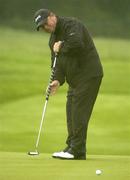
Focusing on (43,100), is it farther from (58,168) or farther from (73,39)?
(58,168)

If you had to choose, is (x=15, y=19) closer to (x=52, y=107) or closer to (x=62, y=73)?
(x=52, y=107)

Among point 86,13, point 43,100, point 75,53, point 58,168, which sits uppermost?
point 86,13

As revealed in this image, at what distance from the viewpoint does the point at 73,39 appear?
15.7 feet

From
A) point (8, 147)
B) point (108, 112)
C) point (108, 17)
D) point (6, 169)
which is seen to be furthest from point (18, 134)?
point (6, 169)

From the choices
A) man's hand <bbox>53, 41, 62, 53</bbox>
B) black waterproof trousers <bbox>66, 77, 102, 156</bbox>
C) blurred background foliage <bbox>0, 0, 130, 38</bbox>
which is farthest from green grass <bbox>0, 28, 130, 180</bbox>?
man's hand <bbox>53, 41, 62, 53</bbox>

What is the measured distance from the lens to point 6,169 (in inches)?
166

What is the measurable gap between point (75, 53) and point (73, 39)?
0.15 meters

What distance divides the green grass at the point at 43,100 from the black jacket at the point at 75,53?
224 cm

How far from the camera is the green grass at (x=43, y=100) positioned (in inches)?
289

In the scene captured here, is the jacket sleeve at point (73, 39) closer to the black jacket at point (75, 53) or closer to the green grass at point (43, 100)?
the black jacket at point (75, 53)

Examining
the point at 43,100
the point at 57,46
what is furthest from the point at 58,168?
the point at 43,100

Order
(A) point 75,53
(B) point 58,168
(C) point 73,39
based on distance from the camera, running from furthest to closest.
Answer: (A) point 75,53 → (C) point 73,39 → (B) point 58,168

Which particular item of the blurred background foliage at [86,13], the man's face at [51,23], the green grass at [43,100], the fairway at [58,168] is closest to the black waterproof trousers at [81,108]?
the fairway at [58,168]

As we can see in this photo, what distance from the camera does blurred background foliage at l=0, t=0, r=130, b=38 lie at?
7758 millimetres
